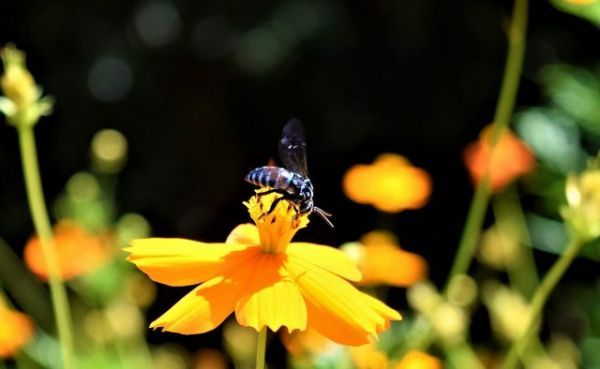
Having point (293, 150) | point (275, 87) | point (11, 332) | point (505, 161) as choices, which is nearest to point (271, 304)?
point (293, 150)

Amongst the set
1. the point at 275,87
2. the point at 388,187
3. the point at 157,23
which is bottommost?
the point at 388,187

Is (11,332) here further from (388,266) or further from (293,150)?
(293,150)

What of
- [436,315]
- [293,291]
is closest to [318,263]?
[293,291]

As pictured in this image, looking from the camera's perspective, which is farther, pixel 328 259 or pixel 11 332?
pixel 11 332

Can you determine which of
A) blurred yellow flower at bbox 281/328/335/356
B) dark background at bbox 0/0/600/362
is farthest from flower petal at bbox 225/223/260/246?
dark background at bbox 0/0/600/362

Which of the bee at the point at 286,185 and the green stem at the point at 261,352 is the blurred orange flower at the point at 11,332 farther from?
the green stem at the point at 261,352

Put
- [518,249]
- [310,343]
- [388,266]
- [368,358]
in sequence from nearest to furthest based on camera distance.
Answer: [368,358]
[310,343]
[388,266]
[518,249]

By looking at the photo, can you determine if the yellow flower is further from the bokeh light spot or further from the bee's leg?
the bokeh light spot

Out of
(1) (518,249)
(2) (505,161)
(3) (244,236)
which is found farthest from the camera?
(1) (518,249)
